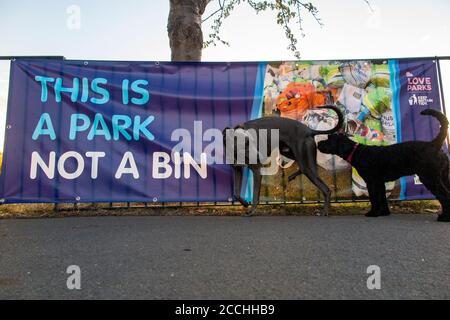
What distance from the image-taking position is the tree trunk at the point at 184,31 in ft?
19.6

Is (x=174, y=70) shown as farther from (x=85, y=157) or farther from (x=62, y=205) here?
(x=62, y=205)

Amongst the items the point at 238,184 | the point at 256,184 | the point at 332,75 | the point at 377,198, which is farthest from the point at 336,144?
the point at 238,184

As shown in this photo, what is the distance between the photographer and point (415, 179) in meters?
5.01

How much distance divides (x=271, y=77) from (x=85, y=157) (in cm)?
305

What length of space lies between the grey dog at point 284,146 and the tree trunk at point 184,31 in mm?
2161

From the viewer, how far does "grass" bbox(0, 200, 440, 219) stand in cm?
459

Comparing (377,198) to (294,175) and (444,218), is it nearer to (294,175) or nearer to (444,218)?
(444,218)

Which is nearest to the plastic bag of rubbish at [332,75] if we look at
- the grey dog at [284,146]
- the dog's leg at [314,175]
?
the grey dog at [284,146]

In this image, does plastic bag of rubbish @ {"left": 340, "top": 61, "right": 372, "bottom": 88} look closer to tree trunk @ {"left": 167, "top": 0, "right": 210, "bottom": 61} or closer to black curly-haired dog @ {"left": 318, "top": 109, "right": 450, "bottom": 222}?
black curly-haired dog @ {"left": 318, "top": 109, "right": 450, "bottom": 222}

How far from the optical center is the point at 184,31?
597 centimetres

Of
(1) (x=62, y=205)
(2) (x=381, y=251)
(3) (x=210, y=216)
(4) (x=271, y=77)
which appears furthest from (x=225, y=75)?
(2) (x=381, y=251)

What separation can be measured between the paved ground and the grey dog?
81cm

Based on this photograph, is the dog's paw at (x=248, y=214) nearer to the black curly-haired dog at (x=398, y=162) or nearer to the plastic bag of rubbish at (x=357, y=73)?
the black curly-haired dog at (x=398, y=162)

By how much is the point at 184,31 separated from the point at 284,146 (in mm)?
2938
